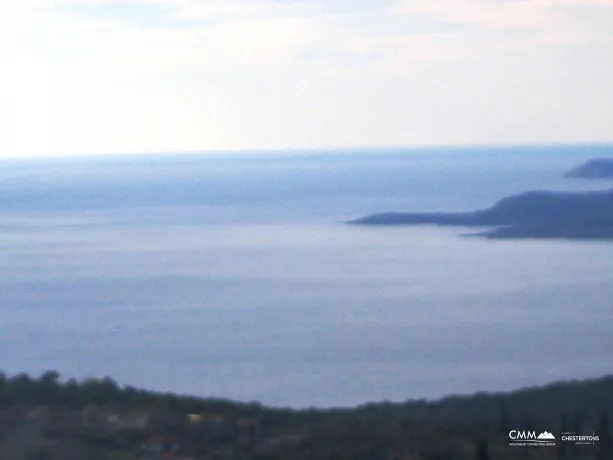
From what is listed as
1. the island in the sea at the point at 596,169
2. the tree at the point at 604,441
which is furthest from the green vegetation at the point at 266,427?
the island in the sea at the point at 596,169

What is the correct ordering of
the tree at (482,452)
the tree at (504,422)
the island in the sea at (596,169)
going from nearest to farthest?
the tree at (482,452)
the tree at (504,422)
the island in the sea at (596,169)

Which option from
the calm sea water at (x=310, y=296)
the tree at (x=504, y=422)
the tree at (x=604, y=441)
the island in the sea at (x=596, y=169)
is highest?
the island in the sea at (x=596, y=169)

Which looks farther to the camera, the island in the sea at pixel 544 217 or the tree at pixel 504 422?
the island in the sea at pixel 544 217

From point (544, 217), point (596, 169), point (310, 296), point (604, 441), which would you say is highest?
point (596, 169)

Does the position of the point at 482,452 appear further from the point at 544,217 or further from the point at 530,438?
the point at 544,217

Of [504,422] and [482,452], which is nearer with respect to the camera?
[482,452]

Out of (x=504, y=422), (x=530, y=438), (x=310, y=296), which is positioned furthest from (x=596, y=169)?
(x=530, y=438)

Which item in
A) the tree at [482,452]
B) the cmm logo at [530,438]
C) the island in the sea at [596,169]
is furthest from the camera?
the island in the sea at [596,169]

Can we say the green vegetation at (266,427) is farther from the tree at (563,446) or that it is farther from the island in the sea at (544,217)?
the island in the sea at (544,217)
